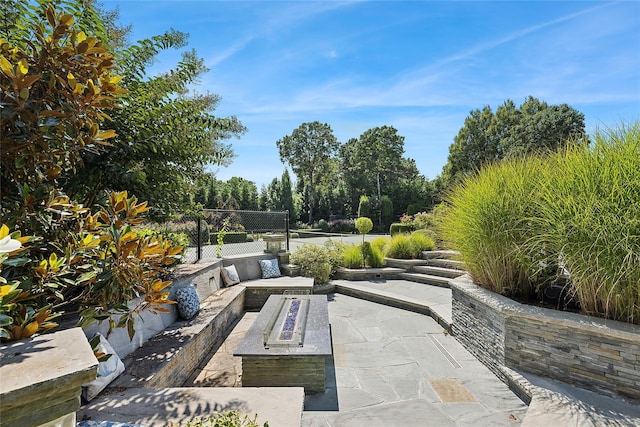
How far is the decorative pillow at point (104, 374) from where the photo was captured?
199 cm

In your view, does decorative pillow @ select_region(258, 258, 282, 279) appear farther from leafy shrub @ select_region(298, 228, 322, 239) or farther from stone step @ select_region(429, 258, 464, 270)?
leafy shrub @ select_region(298, 228, 322, 239)

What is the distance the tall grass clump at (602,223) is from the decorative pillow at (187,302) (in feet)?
12.9

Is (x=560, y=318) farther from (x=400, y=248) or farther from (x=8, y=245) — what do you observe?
(x=400, y=248)

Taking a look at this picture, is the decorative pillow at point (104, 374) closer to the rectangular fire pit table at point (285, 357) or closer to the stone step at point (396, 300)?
the rectangular fire pit table at point (285, 357)

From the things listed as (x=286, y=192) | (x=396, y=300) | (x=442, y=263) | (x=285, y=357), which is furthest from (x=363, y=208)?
(x=285, y=357)

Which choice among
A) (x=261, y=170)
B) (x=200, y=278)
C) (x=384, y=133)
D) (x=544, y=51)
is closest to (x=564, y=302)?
(x=544, y=51)

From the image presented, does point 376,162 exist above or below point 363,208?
above

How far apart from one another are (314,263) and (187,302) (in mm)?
→ 3193

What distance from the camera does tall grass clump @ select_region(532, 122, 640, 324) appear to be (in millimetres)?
2447

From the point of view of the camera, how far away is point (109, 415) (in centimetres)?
180

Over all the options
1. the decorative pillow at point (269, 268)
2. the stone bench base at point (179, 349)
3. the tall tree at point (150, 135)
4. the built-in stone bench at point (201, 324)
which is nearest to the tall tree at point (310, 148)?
the decorative pillow at point (269, 268)

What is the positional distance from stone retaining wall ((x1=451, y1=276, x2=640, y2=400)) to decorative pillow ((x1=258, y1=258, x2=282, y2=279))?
4.04 metres

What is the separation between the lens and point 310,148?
28344 millimetres

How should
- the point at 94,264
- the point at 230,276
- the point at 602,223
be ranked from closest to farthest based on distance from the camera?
the point at 94,264
the point at 602,223
the point at 230,276
